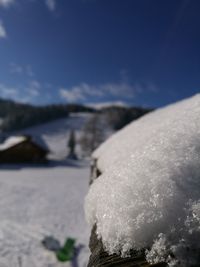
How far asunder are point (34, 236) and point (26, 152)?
1125 inches

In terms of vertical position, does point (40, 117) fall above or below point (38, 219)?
above

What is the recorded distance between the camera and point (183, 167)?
4.38ft

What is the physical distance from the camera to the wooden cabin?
37.1 m

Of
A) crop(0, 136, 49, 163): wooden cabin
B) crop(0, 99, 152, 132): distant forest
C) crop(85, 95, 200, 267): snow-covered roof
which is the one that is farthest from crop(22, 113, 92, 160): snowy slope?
crop(85, 95, 200, 267): snow-covered roof

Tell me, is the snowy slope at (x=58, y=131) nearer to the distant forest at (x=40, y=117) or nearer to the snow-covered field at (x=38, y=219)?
the distant forest at (x=40, y=117)

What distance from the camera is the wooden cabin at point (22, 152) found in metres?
37.1

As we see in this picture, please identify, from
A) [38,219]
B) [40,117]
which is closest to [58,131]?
[40,117]

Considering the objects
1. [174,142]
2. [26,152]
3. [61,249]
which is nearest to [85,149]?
[26,152]

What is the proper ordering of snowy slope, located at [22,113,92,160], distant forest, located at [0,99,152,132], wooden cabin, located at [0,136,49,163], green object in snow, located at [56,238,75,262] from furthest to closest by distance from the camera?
distant forest, located at [0,99,152,132] < snowy slope, located at [22,113,92,160] < wooden cabin, located at [0,136,49,163] < green object in snow, located at [56,238,75,262]

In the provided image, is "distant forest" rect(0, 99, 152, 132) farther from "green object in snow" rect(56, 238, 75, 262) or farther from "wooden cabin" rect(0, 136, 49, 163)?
"green object in snow" rect(56, 238, 75, 262)

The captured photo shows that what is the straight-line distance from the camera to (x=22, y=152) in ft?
127

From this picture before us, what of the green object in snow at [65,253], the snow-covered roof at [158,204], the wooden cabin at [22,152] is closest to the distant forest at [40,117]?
the wooden cabin at [22,152]

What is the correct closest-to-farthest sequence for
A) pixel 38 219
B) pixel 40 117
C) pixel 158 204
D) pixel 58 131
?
1. pixel 158 204
2. pixel 38 219
3. pixel 58 131
4. pixel 40 117

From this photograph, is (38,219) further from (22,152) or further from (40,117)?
(40,117)
